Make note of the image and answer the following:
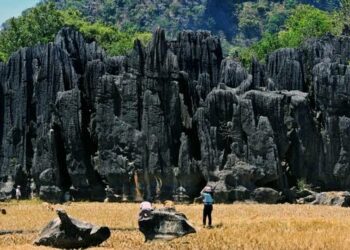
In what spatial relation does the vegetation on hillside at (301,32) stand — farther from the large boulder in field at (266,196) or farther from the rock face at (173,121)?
the large boulder in field at (266,196)

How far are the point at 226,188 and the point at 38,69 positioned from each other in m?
14.8

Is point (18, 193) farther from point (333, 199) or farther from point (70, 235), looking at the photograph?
point (70, 235)

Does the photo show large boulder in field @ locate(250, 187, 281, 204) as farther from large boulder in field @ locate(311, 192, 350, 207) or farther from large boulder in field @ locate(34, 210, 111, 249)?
large boulder in field @ locate(34, 210, 111, 249)

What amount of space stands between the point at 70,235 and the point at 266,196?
21.3m

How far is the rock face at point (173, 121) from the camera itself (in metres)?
42.2

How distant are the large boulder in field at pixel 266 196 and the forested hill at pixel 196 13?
12828 cm

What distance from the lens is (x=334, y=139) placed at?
140 ft

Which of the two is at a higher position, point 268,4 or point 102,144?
point 268,4

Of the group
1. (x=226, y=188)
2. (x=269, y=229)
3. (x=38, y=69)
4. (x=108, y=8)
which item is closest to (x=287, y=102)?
(x=226, y=188)

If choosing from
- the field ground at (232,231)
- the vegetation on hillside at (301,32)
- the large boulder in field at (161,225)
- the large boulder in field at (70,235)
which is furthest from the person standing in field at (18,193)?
the vegetation on hillside at (301,32)

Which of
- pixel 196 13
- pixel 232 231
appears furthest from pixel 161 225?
pixel 196 13

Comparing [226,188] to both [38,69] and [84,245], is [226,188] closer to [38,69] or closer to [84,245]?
[38,69]

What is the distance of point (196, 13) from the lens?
634 ft

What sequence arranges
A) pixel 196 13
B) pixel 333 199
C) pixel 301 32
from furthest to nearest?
pixel 196 13
pixel 301 32
pixel 333 199
